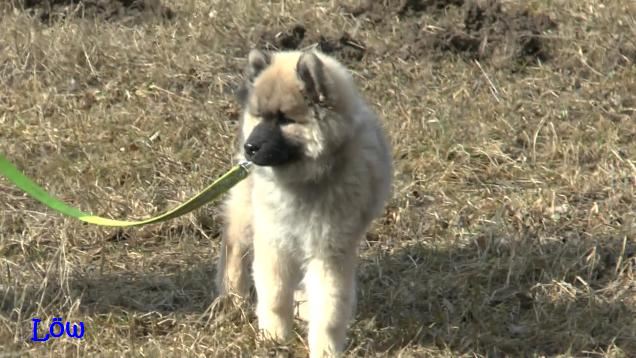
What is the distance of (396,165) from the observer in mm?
6691

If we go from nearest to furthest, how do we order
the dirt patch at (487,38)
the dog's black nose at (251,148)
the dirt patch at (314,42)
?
the dog's black nose at (251,148)
the dirt patch at (487,38)
the dirt patch at (314,42)

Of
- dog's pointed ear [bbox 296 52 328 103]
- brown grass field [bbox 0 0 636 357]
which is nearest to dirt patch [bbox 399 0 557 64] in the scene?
brown grass field [bbox 0 0 636 357]

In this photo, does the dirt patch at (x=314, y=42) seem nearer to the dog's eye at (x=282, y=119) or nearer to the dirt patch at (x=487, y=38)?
the dirt patch at (x=487, y=38)

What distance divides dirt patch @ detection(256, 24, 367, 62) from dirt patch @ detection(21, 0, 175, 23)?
3.47 ft

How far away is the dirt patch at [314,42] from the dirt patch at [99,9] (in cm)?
106

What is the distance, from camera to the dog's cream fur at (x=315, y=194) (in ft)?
14.7

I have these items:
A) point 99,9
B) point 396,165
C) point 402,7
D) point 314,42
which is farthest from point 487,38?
point 99,9

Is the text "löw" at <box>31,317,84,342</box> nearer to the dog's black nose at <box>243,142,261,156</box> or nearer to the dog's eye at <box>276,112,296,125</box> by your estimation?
the dog's black nose at <box>243,142,261,156</box>

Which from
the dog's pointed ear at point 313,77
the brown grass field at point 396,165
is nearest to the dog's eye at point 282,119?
the dog's pointed ear at point 313,77

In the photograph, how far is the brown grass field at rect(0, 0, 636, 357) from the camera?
5152 millimetres

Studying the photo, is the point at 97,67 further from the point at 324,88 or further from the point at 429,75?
the point at 324,88

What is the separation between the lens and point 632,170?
6531mm

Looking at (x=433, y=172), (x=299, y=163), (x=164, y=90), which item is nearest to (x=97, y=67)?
→ (x=164, y=90)

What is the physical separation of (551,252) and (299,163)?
197 centimetres
